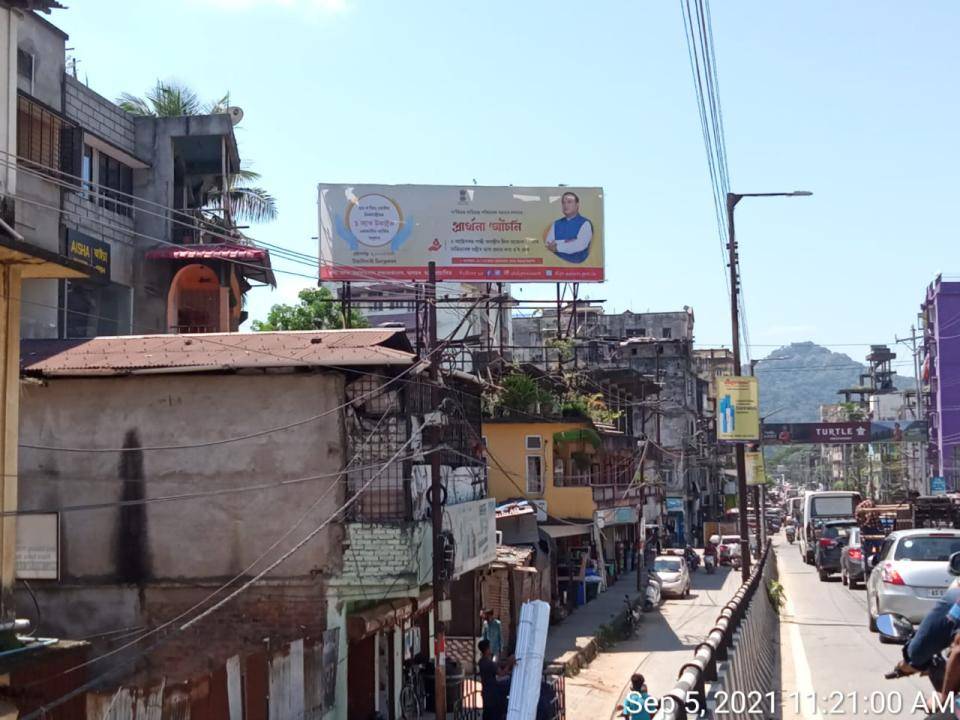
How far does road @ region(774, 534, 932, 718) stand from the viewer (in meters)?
11.7

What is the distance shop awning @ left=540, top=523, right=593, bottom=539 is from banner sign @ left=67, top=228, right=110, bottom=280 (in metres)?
16.1

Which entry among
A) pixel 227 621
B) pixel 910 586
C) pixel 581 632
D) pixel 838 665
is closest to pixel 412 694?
pixel 227 621

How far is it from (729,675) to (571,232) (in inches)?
1230

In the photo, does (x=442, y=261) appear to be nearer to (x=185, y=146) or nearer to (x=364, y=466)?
(x=185, y=146)

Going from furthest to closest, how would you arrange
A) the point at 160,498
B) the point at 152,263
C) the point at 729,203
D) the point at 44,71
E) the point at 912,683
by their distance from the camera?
the point at 152,263 < the point at 729,203 < the point at 44,71 < the point at 160,498 < the point at 912,683

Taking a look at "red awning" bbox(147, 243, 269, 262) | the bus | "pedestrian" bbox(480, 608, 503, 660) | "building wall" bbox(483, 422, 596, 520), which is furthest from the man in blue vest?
the bus

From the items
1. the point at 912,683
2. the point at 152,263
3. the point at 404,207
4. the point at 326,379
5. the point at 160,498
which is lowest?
the point at 912,683

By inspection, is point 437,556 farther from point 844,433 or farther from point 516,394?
point 844,433

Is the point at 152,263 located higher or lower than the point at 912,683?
higher

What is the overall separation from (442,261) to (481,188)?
2.84 meters

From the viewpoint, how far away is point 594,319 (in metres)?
78.7

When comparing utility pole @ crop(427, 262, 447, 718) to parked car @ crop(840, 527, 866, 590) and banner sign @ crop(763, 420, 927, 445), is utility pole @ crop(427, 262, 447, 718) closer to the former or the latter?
parked car @ crop(840, 527, 866, 590)

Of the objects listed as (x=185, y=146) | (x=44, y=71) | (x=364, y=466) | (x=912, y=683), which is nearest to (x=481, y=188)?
(x=185, y=146)

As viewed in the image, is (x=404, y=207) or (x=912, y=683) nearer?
(x=912, y=683)
